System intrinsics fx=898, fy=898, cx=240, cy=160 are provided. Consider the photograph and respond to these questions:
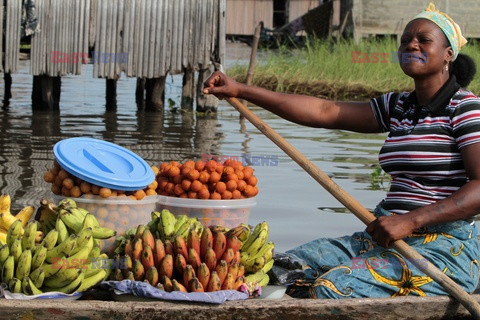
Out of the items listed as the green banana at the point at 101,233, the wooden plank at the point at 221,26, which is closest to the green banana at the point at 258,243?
the green banana at the point at 101,233

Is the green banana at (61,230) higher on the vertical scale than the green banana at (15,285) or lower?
higher

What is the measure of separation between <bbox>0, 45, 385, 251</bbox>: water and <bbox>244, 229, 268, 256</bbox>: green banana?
5.35 feet

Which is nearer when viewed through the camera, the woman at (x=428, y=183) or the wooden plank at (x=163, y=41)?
the woman at (x=428, y=183)

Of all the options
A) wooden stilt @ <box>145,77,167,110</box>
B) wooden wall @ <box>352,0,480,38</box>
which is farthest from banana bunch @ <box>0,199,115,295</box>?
wooden wall @ <box>352,0,480,38</box>

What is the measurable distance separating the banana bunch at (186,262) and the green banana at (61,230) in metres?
0.24

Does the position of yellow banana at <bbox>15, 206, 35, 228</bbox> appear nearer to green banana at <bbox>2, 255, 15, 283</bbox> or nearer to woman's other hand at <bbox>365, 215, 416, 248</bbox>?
green banana at <bbox>2, 255, 15, 283</bbox>

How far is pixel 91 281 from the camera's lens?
3.53m

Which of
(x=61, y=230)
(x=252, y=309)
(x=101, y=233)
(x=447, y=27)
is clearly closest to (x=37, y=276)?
(x=61, y=230)

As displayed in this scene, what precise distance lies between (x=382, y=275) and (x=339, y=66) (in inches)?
499

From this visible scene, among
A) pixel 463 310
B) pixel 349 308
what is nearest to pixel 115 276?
pixel 349 308

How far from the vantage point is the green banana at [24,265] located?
3365 mm

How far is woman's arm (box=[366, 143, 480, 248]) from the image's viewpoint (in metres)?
3.52

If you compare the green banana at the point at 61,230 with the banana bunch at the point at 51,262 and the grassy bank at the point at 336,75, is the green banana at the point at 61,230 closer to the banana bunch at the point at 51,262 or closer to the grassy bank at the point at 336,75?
the banana bunch at the point at 51,262

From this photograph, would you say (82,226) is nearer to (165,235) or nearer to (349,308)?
(165,235)
